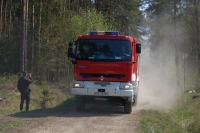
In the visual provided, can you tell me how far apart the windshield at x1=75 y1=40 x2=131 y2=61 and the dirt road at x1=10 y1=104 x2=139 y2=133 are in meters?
2.27

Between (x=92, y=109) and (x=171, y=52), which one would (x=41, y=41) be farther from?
(x=171, y=52)

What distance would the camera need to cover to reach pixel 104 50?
16.9m

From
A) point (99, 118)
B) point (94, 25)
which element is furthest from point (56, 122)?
point (94, 25)

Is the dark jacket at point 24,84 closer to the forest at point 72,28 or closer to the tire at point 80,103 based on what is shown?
the tire at point 80,103

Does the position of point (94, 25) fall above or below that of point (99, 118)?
above

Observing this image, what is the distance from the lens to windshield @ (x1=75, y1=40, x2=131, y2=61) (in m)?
16.8

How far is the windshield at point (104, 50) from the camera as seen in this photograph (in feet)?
55.0

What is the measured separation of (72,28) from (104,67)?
15415mm

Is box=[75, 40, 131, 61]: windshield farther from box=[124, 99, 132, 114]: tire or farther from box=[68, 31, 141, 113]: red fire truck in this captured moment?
box=[124, 99, 132, 114]: tire

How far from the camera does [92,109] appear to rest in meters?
18.8

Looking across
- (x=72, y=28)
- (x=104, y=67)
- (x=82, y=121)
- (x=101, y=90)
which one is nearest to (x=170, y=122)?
(x=101, y=90)

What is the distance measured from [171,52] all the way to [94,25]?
76.6 ft

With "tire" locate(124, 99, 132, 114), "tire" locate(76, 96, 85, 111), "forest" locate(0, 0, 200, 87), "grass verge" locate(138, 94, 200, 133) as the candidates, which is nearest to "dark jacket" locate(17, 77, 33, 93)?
"tire" locate(76, 96, 85, 111)

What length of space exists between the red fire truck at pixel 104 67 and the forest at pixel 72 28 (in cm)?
1280
